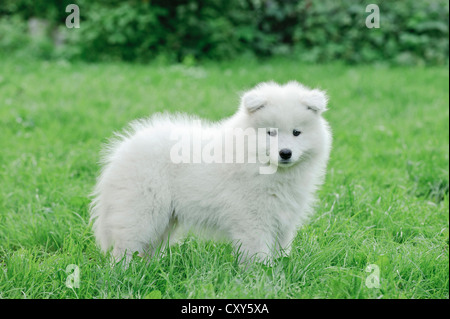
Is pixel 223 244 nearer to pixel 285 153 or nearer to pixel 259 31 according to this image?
pixel 285 153

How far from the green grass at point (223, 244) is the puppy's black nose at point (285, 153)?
1.92 ft

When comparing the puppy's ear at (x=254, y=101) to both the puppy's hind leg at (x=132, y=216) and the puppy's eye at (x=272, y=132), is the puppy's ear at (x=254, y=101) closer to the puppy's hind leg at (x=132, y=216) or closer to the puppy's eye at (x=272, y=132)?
the puppy's eye at (x=272, y=132)

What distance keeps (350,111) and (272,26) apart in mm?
5168

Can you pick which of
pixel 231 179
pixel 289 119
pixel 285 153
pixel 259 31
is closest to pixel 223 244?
pixel 231 179

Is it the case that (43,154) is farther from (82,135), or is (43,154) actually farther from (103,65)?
(103,65)

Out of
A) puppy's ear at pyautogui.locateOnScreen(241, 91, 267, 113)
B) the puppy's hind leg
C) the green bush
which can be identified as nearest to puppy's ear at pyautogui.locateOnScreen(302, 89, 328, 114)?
puppy's ear at pyautogui.locateOnScreen(241, 91, 267, 113)

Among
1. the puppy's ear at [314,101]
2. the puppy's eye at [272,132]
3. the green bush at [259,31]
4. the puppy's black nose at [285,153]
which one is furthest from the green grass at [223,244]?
the green bush at [259,31]

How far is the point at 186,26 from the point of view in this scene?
1055 cm

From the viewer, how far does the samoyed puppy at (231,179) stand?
Result: 2867 mm

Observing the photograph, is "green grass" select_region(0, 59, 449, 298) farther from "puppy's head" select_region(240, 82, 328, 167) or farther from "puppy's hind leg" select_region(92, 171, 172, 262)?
"puppy's head" select_region(240, 82, 328, 167)

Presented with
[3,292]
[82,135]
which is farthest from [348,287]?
[82,135]

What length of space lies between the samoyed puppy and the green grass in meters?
0.16

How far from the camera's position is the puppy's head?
2812 millimetres

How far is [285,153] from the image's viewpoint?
276 cm
